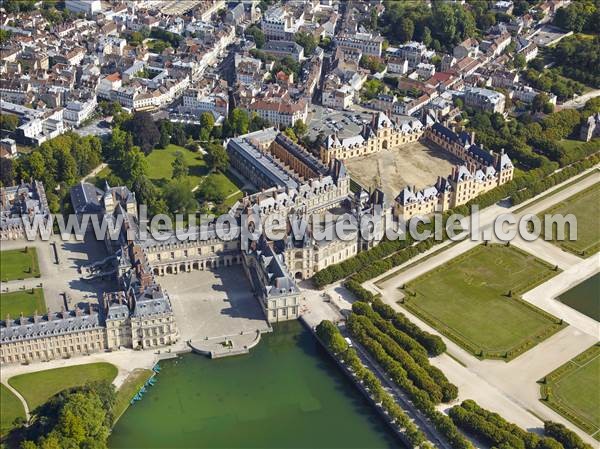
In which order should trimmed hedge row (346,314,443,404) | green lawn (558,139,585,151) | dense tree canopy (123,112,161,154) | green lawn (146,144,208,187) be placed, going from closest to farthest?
trimmed hedge row (346,314,443,404) → green lawn (146,144,208,187) → dense tree canopy (123,112,161,154) → green lawn (558,139,585,151)

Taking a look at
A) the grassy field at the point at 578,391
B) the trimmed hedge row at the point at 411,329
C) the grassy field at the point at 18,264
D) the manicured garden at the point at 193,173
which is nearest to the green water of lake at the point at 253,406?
the trimmed hedge row at the point at 411,329

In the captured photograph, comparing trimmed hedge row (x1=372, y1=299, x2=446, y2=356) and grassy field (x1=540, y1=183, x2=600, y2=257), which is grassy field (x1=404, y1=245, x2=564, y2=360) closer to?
trimmed hedge row (x1=372, y1=299, x2=446, y2=356)

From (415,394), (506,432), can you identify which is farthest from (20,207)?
(506,432)

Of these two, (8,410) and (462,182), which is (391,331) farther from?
(8,410)

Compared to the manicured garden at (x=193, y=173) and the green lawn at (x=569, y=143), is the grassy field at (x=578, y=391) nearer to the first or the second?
the manicured garden at (x=193, y=173)

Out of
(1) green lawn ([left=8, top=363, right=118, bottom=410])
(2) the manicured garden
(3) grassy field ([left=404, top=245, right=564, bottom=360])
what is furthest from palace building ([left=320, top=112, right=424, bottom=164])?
(1) green lawn ([left=8, top=363, right=118, bottom=410])

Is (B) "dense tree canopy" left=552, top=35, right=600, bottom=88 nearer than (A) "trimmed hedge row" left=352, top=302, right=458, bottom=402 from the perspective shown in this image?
No
